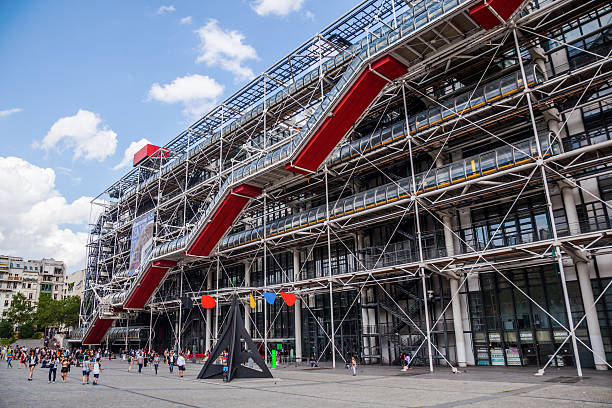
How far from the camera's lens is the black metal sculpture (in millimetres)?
17188

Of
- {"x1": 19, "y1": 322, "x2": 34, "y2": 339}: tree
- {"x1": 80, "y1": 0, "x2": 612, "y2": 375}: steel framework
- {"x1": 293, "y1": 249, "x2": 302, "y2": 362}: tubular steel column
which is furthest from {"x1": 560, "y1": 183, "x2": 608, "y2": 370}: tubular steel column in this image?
{"x1": 19, "y1": 322, "x2": 34, "y2": 339}: tree

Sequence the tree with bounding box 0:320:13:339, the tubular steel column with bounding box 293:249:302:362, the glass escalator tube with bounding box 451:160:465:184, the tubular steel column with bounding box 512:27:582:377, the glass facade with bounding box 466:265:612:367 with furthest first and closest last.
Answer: the tree with bounding box 0:320:13:339 → the tubular steel column with bounding box 293:249:302:362 → the glass escalator tube with bounding box 451:160:465:184 → the glass facade with bounding box 466:265:612:367 → the tubular steel column with bounding box 512:27:582:377

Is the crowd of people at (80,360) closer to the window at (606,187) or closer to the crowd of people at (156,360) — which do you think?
the crowd of people at (156,360)

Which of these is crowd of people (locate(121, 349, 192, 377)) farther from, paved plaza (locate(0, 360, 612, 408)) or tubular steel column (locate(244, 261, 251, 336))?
tubular steel column (locate(244, 261, 251, 336))

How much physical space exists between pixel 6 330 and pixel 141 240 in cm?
3977

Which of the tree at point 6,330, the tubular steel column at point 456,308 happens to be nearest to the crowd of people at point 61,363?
the tubular steel column at point 456,308

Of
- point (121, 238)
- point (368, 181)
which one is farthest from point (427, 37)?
point (121, 238)

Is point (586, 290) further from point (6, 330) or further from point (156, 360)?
point (6, 330)

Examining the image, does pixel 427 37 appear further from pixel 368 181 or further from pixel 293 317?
pixel 293 317

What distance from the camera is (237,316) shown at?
18.3 meters

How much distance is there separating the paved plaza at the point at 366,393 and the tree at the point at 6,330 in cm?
6025

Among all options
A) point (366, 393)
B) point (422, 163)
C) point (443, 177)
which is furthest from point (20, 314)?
point (366, 393)

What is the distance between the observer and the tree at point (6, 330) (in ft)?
206

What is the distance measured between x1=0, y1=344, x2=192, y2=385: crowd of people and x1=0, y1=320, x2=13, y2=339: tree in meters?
26.0
